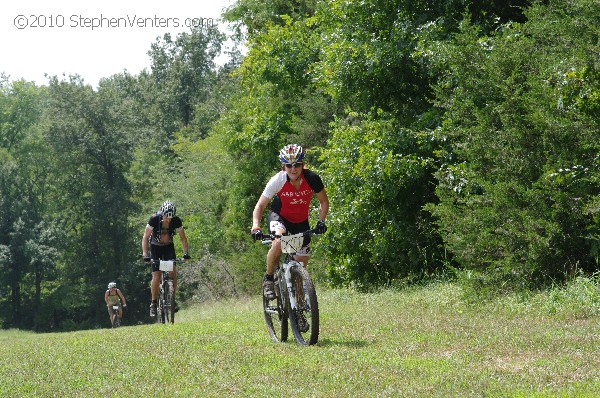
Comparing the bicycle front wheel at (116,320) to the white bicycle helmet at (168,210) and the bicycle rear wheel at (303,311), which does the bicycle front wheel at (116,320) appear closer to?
the white bicycle helmet at (168,210)

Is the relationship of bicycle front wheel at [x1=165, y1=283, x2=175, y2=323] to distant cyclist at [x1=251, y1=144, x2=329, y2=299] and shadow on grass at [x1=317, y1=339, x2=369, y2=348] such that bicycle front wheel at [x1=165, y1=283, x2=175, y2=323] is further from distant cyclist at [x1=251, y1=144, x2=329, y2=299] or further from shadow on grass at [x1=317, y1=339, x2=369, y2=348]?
shadow on grass at [x1=317, y1=339, x2=369, y2=348]

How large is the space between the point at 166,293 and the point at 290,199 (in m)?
6.47

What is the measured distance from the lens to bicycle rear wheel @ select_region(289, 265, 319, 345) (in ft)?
32.0

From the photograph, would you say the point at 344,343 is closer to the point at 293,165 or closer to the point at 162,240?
the point at 293,165

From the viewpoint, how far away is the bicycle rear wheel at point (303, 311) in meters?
9.75

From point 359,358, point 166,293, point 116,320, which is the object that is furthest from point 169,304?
point 359,358

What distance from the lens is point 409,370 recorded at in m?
7.79

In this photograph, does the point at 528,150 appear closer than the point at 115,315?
Yes

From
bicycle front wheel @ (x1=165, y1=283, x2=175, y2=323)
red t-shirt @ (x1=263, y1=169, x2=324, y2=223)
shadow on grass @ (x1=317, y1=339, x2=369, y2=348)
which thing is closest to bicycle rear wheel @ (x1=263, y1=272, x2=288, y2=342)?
shadow on grass @ (x1=317, y1=339, x2=369, y2=348)

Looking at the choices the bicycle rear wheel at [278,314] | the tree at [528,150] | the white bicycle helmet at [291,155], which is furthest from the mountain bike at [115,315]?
the white bicycle helmet at [291,155]

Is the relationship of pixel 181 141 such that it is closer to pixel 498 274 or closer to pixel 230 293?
pixel 230 293

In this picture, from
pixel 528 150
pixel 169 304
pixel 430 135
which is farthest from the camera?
pixel 430 135

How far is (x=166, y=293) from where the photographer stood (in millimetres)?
16344

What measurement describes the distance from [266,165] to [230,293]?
5.56m
